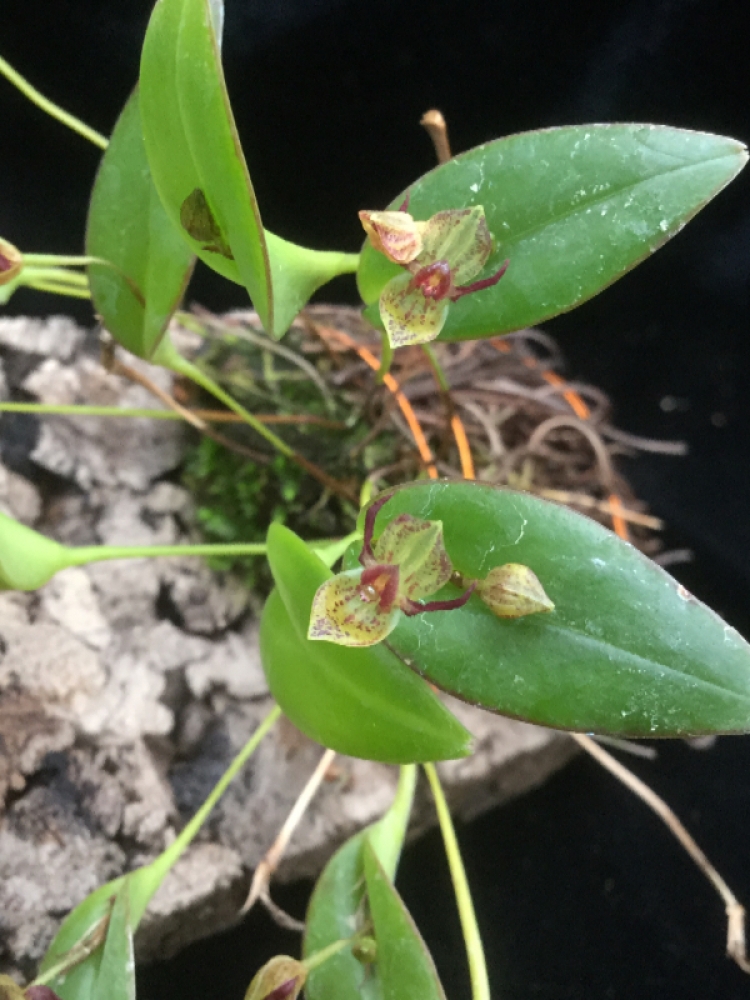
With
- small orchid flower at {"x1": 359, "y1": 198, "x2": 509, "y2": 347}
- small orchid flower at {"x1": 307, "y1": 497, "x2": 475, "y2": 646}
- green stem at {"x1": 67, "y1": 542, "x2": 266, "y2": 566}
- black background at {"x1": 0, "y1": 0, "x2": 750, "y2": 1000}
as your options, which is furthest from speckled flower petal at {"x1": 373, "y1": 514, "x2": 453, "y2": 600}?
black background at {"x1": 0, "y1": 0, "x2": 750, "y2": 1000}

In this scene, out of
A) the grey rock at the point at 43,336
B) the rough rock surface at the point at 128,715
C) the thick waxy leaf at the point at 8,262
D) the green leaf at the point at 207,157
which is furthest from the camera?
the grey rock at the point at 43,336

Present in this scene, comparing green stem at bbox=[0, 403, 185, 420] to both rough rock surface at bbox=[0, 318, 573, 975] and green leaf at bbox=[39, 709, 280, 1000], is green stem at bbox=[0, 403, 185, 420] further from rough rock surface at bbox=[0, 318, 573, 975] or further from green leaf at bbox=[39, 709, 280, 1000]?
green leaf at bbox=[39, 709, 280, 1000]

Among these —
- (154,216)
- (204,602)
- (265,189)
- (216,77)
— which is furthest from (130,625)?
(265,189)

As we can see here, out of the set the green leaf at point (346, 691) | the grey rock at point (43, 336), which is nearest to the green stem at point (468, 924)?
the green leaf at point (346, 691)

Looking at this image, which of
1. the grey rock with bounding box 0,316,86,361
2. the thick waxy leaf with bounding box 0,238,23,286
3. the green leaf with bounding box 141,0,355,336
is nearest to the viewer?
the green leaf with bounding box 141,0,355,336

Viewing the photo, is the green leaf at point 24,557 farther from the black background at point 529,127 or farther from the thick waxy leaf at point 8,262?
the black background at point 529,127

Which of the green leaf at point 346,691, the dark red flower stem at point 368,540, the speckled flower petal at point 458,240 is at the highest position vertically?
the speckled flower petal at point 458,240

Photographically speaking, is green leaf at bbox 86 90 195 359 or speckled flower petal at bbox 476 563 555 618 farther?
green leaf at bbox 86 90 195 359
